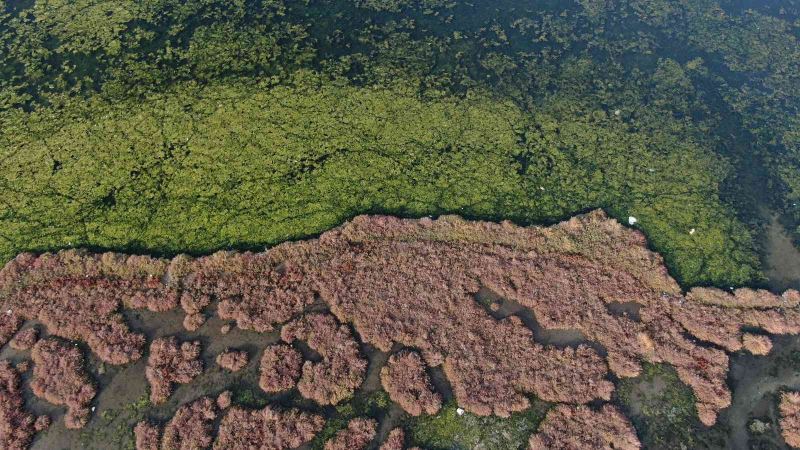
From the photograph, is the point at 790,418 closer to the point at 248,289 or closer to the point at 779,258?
the point at 779,258

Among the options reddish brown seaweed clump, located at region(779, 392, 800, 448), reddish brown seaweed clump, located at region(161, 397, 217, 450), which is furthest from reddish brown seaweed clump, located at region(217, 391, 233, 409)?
reddish brown seaweed clump, located at region(779, 392, 800, 448)

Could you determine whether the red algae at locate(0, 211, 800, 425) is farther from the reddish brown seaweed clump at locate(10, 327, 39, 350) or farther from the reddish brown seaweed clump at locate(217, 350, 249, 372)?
the reddish brown seaweed clump at locate(217, 350, 249, 372)

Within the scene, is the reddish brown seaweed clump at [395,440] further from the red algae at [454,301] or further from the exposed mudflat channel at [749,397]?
the exposed mudflat channel at [749,397]

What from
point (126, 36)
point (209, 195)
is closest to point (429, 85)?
point (209, 195)

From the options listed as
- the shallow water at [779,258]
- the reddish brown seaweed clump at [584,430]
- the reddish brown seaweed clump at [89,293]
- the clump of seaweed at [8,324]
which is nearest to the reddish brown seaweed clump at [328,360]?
the reddish brown seaweed clump at [89,293]

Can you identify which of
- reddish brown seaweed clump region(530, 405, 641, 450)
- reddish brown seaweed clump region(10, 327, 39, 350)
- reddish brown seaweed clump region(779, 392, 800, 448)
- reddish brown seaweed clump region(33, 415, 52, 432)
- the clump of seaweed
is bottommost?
reddish brown seaweed clump region(779, 392, 800, 448)
